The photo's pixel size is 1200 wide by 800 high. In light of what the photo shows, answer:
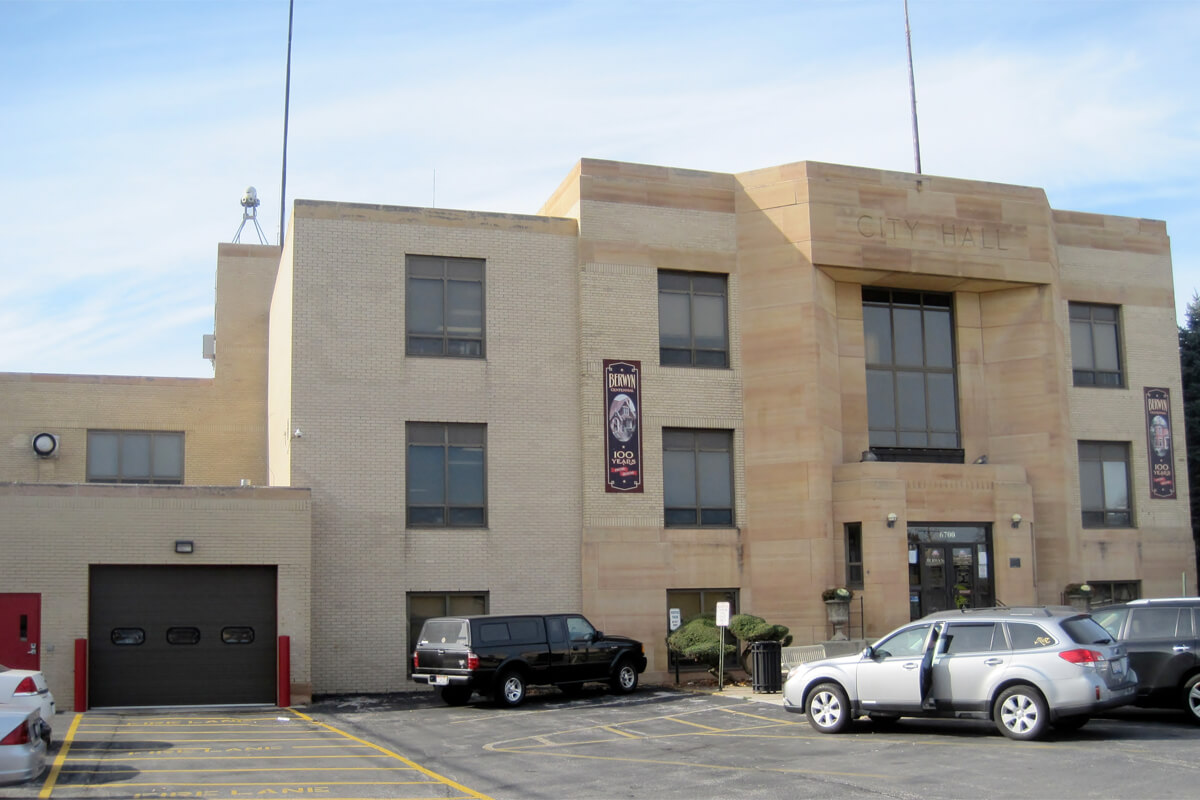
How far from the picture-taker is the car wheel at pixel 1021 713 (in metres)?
16.1

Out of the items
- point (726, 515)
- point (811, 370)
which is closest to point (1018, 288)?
point (811, 370)

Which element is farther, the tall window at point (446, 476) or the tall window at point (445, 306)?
the tall window at point (445, 306)

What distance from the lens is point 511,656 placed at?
23078 millimetres

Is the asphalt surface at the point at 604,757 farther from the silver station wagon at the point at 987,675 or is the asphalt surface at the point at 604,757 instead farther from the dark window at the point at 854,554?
the dark window at the point at 854,554

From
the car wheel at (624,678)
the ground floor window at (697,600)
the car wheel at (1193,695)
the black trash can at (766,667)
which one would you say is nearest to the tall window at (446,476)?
the ground floor window at (697,600)

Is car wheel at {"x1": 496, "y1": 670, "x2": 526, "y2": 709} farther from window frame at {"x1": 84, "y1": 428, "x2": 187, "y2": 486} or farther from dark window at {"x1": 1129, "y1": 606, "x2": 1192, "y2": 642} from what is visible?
window frame at {"x1": 84, "y1": 428, "x2": 187, "y2": 486}

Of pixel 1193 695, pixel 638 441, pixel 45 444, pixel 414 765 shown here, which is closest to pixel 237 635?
pixel 638 441

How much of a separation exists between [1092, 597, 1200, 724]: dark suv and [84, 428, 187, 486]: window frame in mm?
24714

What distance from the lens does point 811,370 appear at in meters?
29.0

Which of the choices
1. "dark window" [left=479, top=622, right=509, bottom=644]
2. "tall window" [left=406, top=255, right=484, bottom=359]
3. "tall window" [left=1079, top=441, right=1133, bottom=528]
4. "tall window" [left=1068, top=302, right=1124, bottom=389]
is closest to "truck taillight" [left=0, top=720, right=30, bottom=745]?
"dark window" [left=479, top=622, right=509, bottom=644]

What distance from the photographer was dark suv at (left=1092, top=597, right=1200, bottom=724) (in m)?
17.5

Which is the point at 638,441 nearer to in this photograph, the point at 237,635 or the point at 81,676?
the point at 237,635

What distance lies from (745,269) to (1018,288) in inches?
289

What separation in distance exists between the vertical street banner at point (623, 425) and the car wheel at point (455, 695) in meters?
6.40
